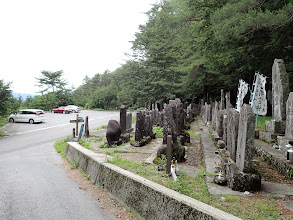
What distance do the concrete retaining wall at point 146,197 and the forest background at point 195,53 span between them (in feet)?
22.3

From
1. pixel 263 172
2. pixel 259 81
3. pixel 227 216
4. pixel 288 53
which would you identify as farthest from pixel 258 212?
pixel 288 53

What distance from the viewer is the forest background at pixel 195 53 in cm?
892

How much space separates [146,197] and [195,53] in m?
18.4

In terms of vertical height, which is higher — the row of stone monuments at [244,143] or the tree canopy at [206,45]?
the tree canopy at [206,45]

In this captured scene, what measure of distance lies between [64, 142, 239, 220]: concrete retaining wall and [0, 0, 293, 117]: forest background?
268 inches

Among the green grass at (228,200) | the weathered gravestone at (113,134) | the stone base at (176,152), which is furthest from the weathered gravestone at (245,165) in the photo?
the weathered gravestone at (113,134)

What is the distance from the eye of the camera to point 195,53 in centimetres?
2050

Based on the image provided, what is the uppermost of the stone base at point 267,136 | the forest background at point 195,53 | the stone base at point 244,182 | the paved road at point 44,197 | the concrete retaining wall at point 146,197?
the forest background at point 195,53

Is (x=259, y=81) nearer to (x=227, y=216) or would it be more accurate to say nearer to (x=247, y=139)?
(x=247, y=139)

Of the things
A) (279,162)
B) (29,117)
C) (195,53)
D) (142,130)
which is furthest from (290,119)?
(29,117)

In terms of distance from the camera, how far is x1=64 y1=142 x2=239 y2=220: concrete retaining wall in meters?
3.09

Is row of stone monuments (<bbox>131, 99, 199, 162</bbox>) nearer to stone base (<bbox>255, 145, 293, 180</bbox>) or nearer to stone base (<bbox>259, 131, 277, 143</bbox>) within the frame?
stone base (<bbox>255, 145, 293, 180</bbox>)

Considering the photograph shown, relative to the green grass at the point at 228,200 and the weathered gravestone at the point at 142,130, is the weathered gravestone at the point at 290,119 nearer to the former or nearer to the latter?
the green grass at the point at 228,200

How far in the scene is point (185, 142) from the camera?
9.02 metres
